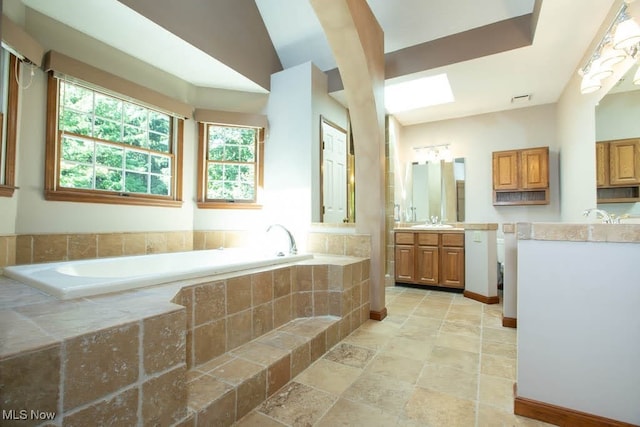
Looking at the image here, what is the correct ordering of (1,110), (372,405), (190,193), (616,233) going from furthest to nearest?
(190,193) < (1,110) < (372,405) < (616,233)

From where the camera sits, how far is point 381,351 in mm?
2047

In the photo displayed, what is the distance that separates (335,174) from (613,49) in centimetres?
264

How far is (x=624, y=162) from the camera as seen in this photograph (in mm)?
2025

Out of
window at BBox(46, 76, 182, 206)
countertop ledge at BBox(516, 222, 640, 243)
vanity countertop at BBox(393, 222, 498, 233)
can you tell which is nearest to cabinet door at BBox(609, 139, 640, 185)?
countertop ledge at BBox(516, 222, 640, 243)

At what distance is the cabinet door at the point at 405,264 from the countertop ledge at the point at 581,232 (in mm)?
2594

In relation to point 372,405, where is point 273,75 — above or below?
above

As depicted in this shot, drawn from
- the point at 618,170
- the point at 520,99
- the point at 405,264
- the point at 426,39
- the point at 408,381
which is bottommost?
the point at 408,381

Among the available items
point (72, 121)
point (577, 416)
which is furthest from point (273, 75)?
point (577, 416)

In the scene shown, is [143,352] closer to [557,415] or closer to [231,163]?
[557,415]

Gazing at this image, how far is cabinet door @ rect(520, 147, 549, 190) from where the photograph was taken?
3.77 metres

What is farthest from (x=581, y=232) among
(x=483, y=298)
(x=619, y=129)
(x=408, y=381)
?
(x=483, y=298)

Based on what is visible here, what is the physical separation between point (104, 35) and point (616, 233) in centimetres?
363

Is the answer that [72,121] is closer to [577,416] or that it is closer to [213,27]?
[213,27]

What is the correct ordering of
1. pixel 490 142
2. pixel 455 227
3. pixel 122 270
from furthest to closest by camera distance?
pixel 490 142 < pixel 455 227 < pixel 122 270
